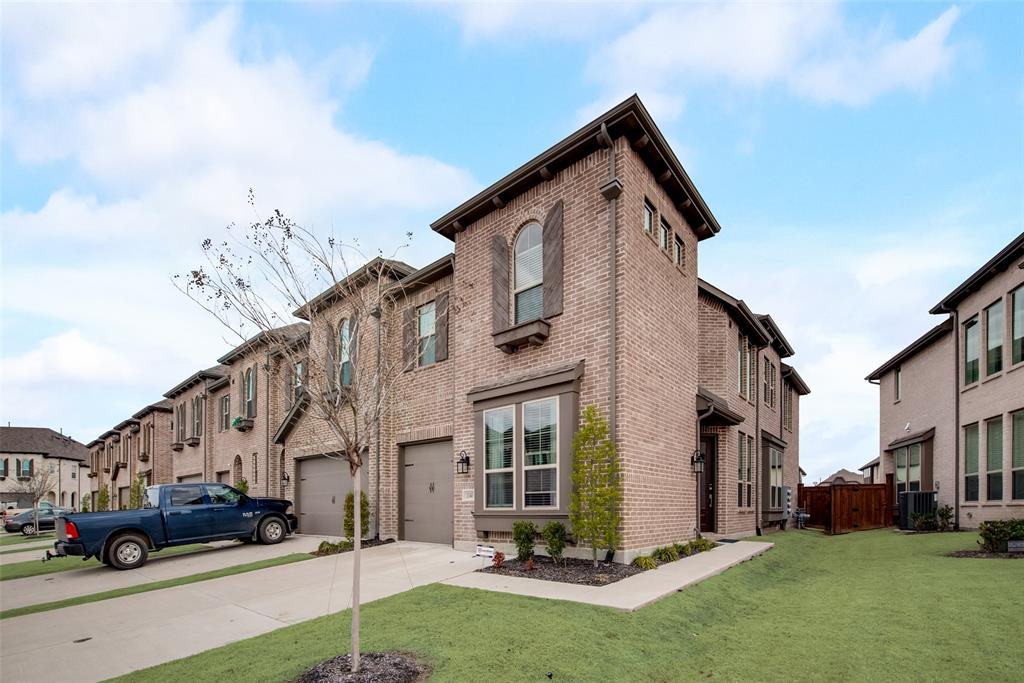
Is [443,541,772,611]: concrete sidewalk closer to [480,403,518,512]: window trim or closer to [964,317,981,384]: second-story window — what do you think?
[480,403,518,512]: window trim

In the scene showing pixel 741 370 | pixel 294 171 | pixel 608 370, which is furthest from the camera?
pixel 741 370

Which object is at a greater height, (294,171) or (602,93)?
(602,93)

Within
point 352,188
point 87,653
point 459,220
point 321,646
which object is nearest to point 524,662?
point 321,646

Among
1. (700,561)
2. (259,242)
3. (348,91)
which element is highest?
(348,91)

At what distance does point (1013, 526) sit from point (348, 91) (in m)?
14.2

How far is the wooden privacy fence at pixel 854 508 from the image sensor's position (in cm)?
1883

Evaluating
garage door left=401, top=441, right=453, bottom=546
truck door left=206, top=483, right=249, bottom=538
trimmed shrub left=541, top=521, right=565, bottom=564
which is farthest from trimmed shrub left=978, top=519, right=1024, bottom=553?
truck door left=206, top=483, right=249, bottom=538

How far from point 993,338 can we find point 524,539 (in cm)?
1400

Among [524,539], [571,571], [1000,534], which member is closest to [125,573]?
[524,539]

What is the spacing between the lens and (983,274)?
15.5 m

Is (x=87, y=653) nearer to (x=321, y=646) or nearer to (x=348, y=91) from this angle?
(x=321, y=646)

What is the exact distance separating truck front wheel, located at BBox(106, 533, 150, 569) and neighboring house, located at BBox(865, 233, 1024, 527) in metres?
19.7

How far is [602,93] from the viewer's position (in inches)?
480

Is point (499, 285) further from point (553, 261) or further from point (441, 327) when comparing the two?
point (441, 327)
